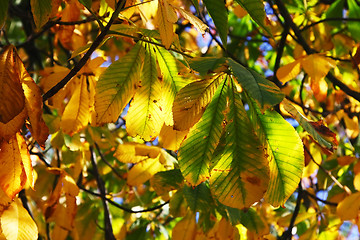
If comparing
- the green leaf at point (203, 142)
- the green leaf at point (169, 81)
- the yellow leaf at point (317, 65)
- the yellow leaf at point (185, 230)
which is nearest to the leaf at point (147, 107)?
the green leaf at point (169, 81)

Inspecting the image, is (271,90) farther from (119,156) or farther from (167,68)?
(119,156)

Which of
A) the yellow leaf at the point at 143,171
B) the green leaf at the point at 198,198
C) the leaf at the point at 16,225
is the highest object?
the yellow leaf at the point at 143,171

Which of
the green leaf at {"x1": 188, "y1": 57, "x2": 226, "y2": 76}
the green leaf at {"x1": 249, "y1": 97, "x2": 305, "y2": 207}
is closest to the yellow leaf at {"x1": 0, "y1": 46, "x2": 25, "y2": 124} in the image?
the green leaf at {"x1": 188, "y1": 57, "x2": 226, "y2": 76}

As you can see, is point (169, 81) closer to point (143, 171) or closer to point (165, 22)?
point (165, 22)

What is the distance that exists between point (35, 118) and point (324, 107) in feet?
6.16

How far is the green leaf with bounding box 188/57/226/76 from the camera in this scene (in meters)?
0.64

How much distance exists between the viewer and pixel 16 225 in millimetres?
798

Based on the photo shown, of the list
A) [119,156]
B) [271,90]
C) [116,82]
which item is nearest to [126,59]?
[116,82]

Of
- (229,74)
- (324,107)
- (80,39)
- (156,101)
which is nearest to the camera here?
(229,74)

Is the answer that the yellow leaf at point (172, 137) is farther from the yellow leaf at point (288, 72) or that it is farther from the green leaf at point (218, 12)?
the yellow leaf at point (288, 72)

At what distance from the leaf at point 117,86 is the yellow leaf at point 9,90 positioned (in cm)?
15

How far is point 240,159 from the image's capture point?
0.71 metres

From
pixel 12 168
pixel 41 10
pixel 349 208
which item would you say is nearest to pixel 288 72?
pixel 349 208

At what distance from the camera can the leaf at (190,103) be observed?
2.32ft
